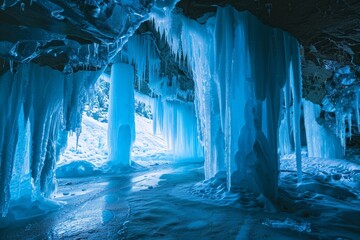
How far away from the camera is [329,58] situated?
8094 mm

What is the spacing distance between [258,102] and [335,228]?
3.22m

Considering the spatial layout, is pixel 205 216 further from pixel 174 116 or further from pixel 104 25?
pixel 174 116

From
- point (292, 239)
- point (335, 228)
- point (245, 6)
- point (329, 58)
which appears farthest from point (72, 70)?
point (329, 58)

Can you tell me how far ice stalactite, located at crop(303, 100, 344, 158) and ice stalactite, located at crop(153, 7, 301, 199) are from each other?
7.99 meters

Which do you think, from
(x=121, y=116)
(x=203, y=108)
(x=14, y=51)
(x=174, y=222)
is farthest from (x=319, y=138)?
(x=14, y=51)

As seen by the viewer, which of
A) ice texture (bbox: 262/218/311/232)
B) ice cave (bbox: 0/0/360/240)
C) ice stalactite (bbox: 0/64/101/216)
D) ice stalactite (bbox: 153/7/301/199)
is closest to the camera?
ice texture (bbox: 262/218/311/232)

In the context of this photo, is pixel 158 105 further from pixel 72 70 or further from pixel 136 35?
pixel 72 70

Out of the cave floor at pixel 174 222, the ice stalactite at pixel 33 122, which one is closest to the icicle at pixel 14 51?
the ice stalactite at pixel 33 122

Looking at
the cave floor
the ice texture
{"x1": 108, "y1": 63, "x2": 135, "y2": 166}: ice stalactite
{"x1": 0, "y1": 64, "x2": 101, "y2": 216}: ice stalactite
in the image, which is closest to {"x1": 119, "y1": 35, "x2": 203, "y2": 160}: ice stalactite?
{"x1": 108, "y1": 63, "x2": 135, "y2": 166}: ice stalactite

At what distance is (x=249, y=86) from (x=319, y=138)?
10.0 meters

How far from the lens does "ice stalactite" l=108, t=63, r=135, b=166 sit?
14.4 m

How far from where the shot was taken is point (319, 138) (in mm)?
13477

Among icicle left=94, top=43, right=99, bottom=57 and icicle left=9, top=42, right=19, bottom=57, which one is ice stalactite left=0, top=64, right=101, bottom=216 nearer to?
icicle left=9, top=42, right=19, bottom=57

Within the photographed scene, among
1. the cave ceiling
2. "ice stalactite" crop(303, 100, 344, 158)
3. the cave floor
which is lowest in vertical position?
the cave floor
